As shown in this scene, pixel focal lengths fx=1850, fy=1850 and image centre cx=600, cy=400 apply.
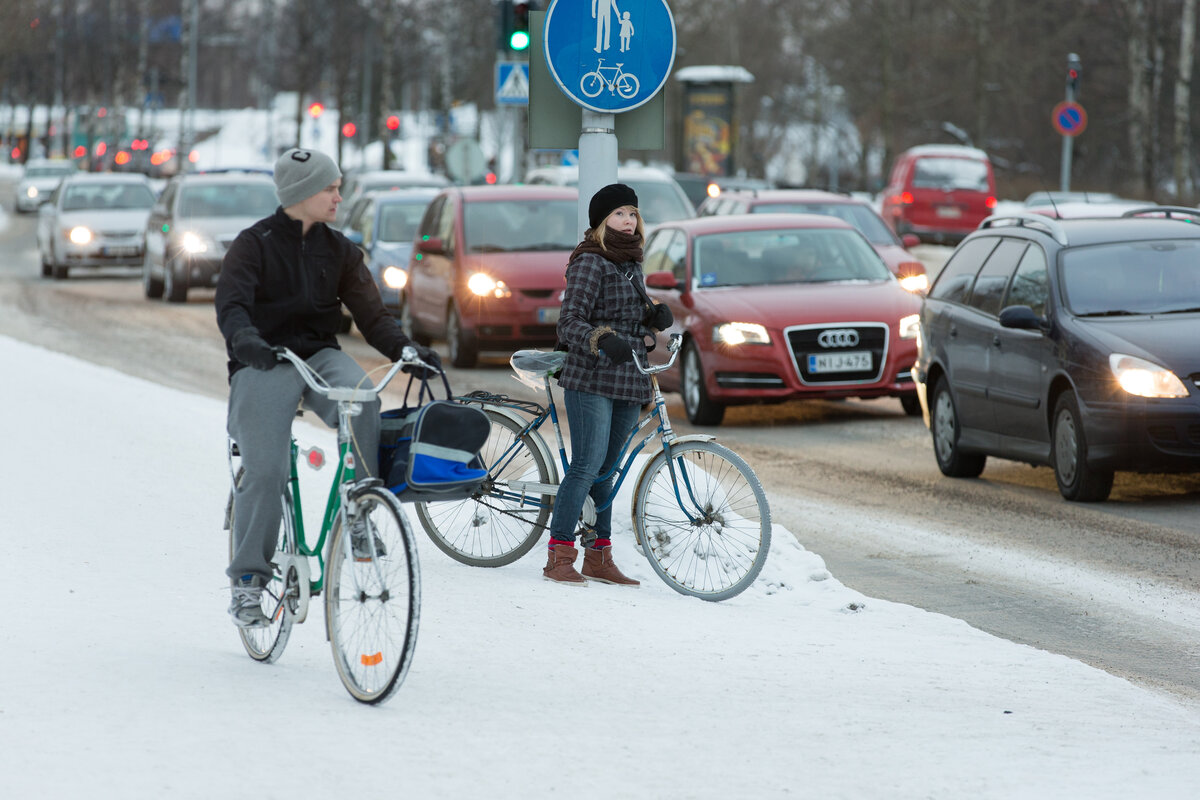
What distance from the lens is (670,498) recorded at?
7.41 m

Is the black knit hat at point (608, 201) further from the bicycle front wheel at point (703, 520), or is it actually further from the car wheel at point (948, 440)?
the car wheel at point (948, 440)

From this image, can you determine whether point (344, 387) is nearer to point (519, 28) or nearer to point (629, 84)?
point (629, 84)

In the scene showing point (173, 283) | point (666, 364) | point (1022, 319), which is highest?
point (1022, 319)

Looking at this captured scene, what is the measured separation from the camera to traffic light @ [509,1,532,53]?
2047 cm

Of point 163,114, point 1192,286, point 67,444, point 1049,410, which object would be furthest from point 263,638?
point 163,114

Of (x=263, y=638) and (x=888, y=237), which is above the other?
(x=888, y=237)

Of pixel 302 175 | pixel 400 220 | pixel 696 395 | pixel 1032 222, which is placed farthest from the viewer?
pixel 400 220

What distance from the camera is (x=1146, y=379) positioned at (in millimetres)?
9898

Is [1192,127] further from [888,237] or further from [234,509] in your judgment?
[234,509]

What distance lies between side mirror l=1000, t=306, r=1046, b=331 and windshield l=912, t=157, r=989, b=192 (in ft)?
104

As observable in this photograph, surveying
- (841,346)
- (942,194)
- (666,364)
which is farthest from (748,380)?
Answer: (942,194)

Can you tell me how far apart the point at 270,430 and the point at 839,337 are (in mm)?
8923

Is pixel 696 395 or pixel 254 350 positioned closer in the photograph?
pixel 254 350

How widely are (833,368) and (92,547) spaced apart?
756 cm
